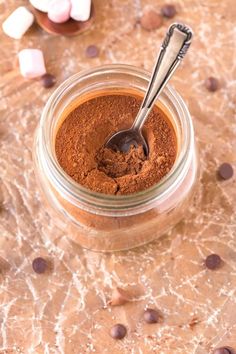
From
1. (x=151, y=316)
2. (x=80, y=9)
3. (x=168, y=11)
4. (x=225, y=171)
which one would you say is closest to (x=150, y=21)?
(x=168, y=11)

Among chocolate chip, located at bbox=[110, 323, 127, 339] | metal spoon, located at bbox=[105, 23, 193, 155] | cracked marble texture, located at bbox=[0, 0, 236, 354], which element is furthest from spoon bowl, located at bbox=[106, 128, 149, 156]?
chocolate chip, located at bbox=[110, 323, 127, 339]

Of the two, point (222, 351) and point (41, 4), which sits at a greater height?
point (41, 4)

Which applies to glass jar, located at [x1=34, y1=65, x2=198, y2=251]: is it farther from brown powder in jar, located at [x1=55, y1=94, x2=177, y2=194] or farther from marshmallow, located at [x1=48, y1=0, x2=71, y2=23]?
marshmallow, located at [x1=48, y1=0, x2=71, y2=23]

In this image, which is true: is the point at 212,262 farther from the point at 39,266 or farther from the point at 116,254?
the point at 39,266

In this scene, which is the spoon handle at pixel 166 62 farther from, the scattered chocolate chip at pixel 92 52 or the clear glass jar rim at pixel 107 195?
the scattered chocolate chip at pixel 92 52

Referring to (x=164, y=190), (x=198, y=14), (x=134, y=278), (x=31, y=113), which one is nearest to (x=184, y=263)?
(x=134, y=278)

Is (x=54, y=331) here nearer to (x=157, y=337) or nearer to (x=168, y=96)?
(x=157, y=337)
